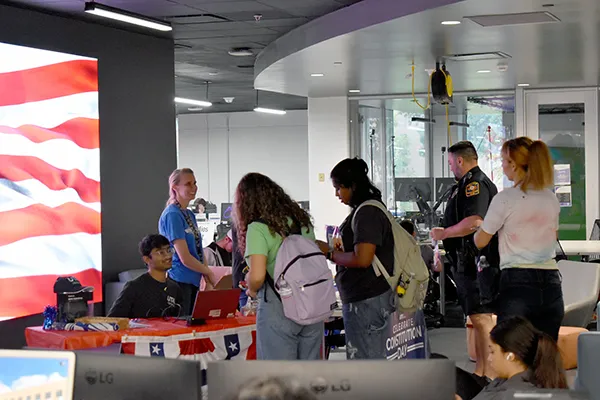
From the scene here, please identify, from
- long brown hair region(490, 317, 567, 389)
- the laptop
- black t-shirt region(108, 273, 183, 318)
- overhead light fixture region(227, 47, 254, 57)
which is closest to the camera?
long brown hair region(490, 317, 567, 389)

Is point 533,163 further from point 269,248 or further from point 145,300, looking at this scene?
point 145,300

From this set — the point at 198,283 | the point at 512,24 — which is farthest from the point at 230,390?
the point at 512,24

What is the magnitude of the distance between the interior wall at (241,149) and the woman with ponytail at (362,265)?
1681 centimetres

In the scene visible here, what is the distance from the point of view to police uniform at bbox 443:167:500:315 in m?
5.89

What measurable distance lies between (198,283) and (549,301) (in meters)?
2.53

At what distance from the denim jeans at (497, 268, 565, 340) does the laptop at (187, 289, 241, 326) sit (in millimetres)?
1478

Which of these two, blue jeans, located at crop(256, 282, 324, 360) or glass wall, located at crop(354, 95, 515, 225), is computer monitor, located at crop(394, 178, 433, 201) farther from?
blue jeans, located at crop(256, 282, 324, 360)

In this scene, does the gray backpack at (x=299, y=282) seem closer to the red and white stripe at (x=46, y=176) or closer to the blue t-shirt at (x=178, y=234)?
the blue t-shirt at (x=178, y=234)

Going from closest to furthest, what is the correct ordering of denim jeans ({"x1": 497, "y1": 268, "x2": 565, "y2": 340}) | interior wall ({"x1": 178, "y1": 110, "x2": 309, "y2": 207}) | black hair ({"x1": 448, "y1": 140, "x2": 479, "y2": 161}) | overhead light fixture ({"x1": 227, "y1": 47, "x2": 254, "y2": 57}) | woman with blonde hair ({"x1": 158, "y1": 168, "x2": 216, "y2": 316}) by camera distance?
denim jeans ({"x1": 497, "y1": 268, "x2": 565, "y2": 340})
woman with blonde hair ({"x1": 158, "y1": 168, "x2": 216, "y2": 316})
black hair ({"x1": 448, "y1": 140, "x2": 479, "y2": 161})
overhead light fixture ({"x1": 227, "y1": 47, "x2": 254, "y2": 57})
interior wall ({"x1": 178, "y1": 110, "x2": 309, "y2": 207})

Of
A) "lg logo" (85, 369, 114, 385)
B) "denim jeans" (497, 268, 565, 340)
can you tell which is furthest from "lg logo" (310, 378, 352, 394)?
"denim jeans" (497, 268, 565, 340)

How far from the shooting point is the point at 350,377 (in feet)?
6.23

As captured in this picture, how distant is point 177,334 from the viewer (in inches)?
182

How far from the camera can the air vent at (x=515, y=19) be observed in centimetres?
738

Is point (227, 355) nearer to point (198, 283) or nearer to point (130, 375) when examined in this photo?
point (198, 283)
